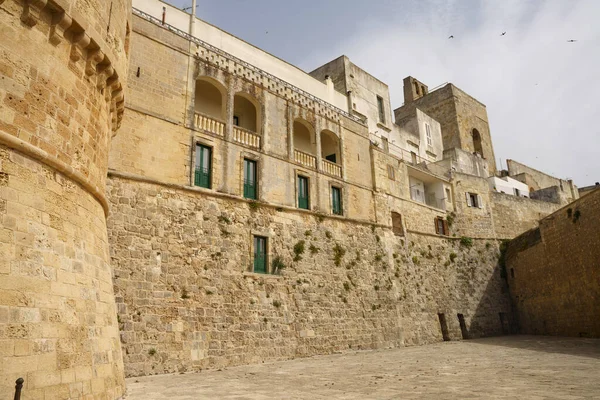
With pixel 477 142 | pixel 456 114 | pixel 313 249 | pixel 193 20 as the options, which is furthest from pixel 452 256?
pixel 477 142

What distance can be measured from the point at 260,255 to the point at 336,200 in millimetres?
5605

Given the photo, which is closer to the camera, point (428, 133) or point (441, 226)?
point (441, 226)

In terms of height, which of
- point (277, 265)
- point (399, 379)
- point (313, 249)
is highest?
point (313, 249)

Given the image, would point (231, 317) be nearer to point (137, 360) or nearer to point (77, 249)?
point (137, 360)

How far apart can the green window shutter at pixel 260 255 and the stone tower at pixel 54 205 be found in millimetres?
7999

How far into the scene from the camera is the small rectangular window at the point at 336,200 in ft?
65.3

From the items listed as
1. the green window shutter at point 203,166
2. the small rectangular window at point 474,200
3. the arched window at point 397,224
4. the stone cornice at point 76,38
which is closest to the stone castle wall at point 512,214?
the small rectangular window at point 474,200

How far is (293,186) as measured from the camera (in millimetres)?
18219

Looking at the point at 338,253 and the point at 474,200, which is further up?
the point at 474,200

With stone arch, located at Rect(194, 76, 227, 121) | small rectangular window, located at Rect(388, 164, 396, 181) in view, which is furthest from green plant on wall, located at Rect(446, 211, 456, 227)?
stone arch, located at Rect(194, 76, 227, 121)

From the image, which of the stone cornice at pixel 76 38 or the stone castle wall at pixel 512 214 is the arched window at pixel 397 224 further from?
the stone cornice at pixel 76 38

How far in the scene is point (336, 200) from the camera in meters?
20.2

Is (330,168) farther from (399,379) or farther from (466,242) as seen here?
(399,379)

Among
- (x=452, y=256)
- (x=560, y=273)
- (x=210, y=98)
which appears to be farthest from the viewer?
(x=452, y=256)
